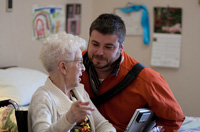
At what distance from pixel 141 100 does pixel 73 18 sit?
1.87 m

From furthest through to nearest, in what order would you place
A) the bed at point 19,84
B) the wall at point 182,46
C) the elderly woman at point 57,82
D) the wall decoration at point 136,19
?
the wall decoration at point 136,19, the wall at point 182,46, the bed at point 19,84, the elderly woman at point 57,82

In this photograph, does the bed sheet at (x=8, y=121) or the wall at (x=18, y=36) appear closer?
the bed sheet at (x=8, y=121)

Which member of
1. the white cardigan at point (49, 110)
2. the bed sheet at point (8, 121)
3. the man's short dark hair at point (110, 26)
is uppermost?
the man's short dark hair at point (110, 26)

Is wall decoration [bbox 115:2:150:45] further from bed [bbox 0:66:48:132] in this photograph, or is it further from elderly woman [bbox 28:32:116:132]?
elderly woman [bbox 28:32:116:132]

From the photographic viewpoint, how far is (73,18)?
11.2ft

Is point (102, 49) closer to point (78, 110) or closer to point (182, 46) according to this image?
point (78, 110)

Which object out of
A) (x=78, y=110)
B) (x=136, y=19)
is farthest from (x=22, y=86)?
(x=136, y=19)

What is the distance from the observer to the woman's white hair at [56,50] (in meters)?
1.38

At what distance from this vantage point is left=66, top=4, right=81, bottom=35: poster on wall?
11.0ft

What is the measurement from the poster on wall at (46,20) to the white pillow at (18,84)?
580 mm

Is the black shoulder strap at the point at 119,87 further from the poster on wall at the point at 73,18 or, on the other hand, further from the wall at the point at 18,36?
the poster on wall at the point at 73,18

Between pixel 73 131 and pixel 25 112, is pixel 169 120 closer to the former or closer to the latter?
pixel 73 131

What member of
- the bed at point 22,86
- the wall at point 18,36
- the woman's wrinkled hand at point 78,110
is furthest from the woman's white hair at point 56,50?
the wall at point 18,36

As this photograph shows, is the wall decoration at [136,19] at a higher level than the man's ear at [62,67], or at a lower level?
higher
